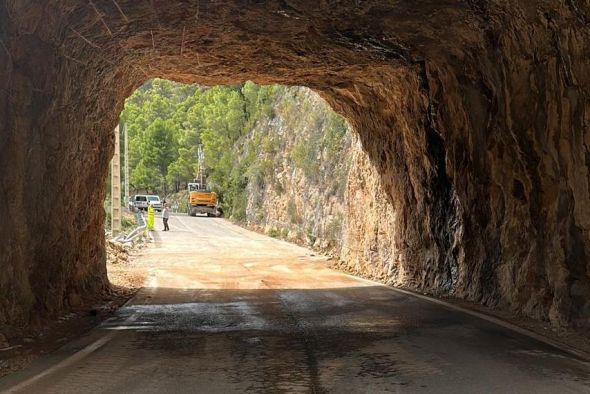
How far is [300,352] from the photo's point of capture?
24.9 ft

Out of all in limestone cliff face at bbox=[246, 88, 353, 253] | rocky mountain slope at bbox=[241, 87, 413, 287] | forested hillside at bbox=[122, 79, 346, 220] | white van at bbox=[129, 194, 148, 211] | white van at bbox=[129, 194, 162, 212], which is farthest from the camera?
white van at bbox=[129, 194, 148, 211]

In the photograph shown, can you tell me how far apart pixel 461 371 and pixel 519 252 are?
486cm

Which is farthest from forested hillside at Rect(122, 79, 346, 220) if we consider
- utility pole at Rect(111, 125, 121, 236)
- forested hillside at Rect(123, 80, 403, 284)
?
utility pole at Rect(111, 125, 121, 236)

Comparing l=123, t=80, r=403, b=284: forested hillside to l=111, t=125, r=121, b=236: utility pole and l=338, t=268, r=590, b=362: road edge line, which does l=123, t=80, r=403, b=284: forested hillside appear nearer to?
l=338, t=268, r=590, b=362: road edge line

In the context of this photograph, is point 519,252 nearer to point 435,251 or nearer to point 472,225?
point 472,225

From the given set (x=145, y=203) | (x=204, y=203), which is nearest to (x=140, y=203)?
(x=145, y=203)

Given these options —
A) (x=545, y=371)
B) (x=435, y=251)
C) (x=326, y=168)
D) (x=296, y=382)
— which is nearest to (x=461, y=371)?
(x=545, y=371)

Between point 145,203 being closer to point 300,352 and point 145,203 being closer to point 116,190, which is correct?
point 116,190

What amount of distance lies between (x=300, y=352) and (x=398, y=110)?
9408mm

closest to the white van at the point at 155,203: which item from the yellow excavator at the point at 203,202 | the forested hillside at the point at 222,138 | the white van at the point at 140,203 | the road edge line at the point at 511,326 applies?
the white van at the point at 140,203

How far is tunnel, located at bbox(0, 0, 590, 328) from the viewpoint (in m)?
8.54

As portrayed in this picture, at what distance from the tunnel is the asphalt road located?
130 centimetres

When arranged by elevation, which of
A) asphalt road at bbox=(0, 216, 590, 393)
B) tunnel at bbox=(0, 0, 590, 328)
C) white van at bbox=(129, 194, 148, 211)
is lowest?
asphalt road at bbox=(0, 216, 590, 393)

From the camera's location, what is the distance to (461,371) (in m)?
6.58
